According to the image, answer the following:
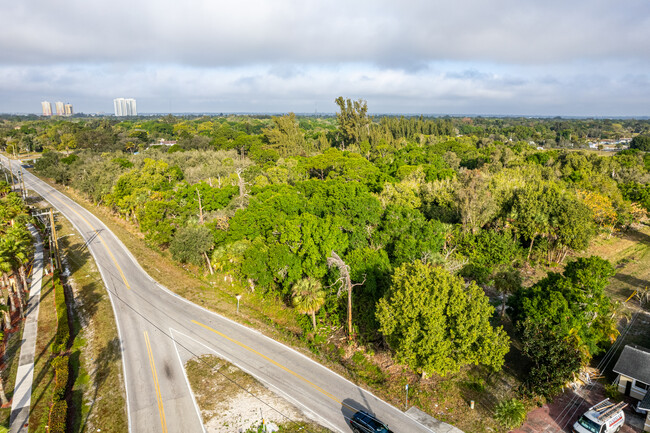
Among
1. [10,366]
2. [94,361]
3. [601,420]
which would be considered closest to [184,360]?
[94,361]

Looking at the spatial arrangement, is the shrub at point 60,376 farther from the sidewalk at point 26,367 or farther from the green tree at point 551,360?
the green tree at point 551,360

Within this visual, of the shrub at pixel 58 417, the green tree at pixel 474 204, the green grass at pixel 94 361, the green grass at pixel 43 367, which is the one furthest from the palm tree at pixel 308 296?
the green tree at pixel 474 204

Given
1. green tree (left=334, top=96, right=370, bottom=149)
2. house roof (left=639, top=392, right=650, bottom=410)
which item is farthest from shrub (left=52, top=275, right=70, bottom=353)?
green tree (left=334, top=96, right=370, bottom=149)

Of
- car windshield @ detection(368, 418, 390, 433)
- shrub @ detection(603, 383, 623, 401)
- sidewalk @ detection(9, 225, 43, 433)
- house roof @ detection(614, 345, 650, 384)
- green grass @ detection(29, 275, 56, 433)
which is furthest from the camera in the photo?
shrub @ detection(603, 383, 623, 401)

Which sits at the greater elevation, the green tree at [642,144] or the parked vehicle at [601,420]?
the green tree at [642,144]

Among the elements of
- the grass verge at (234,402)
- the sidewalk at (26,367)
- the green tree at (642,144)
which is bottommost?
the grass verge at (234,402)

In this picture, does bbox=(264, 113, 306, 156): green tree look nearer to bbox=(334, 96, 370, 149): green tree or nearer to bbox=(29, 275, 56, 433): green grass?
bbox=(334, 96, 370, 149): green tree
